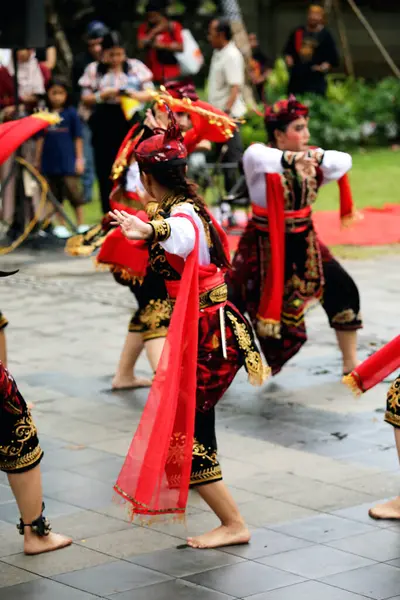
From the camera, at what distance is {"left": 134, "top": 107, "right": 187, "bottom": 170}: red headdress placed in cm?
517

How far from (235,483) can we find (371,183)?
1137cm

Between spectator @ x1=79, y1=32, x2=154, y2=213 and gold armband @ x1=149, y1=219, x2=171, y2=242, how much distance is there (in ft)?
26.4

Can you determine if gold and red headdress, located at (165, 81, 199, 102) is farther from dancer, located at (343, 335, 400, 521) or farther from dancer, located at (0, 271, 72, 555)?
dancer, located at (0, 271, 72, 555)

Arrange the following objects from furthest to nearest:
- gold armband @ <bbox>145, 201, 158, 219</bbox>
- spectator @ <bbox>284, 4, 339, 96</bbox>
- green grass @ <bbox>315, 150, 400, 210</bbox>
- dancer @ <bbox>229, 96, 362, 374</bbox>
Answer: spectator @ <bbox>284, 4, 339, 96</bbox>
green grass @ <bbox>315, 150, 400, 210</bbox>
dancer @ <bbox>229, 96, 362, 374</bbox>
gold armband @ <bbox>145, 201, 158, 219</bbox>

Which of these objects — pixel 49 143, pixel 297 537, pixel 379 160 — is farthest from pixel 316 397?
pixel 379 160

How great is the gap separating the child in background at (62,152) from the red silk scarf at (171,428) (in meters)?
8.49

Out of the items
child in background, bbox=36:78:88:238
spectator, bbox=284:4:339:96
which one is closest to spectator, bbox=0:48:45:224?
child in background, bbox=36:78:88:238

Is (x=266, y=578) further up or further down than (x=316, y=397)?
further up

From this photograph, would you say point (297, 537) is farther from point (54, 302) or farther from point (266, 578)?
point (54, 302)

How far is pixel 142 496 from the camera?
4.97m

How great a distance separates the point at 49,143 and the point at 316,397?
22.1 ft

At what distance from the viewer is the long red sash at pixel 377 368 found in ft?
17.9

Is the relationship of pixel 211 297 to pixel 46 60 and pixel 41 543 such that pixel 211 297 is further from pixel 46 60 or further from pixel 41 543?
pixel 46 60

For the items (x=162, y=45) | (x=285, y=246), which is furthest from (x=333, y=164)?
(x=162, y=45)
